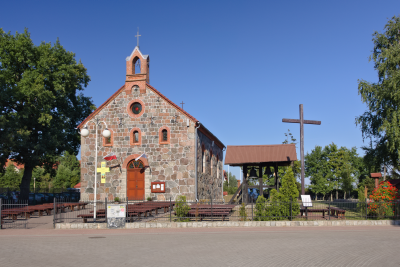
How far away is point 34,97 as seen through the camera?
31641 millimetres

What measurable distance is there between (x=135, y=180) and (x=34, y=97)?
12775 millimetres

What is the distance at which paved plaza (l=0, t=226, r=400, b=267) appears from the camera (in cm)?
882

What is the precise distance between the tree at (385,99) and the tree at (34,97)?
2711 cm

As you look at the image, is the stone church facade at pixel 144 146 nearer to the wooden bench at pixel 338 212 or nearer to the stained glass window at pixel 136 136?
the stained glass window at pixel 136 136

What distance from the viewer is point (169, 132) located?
27.5m

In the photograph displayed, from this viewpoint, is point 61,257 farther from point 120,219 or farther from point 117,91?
point 117,91

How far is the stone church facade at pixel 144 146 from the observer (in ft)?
87.9

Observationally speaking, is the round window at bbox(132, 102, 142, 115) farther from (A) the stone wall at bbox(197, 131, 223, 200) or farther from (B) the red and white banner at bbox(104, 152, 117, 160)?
(A) the stone wall at bbox(197, 131, 223, 200)

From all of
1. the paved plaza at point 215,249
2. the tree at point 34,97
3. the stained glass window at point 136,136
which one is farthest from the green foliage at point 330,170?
the paved plaza at point 215,249

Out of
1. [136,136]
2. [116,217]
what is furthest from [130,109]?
[116,217]

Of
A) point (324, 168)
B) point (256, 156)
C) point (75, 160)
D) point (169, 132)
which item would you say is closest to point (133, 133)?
point (169, 132)

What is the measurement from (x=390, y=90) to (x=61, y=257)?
25.1 meters

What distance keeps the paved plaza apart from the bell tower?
604 inches

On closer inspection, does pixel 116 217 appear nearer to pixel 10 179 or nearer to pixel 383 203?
pixel 383 203
